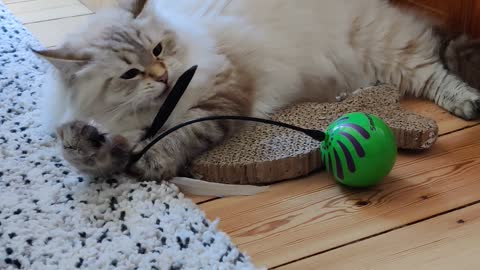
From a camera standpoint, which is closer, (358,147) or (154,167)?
(358,147)

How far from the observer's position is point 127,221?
4.06 ft

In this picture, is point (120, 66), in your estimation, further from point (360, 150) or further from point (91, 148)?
point (360, 150)

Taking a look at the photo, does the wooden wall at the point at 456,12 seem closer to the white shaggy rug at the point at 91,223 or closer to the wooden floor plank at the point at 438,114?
the wooden floor plank at the point at 438,114

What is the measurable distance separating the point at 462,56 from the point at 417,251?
80 centimetres

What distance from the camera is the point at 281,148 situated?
4.63ft

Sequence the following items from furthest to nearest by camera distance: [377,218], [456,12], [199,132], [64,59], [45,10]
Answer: [45,10], [456,12], [199,132], [64,59], [377,218]

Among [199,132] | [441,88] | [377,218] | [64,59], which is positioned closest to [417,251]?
[377,218]

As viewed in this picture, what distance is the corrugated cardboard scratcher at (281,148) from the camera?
4.53 ft

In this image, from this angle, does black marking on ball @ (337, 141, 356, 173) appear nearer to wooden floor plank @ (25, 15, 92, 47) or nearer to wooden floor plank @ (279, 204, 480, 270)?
wooden floor plank @ (279, 204, 480, 270)

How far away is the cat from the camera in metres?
1.36

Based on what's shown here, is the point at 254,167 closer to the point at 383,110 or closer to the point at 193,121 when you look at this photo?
the point at 193,121

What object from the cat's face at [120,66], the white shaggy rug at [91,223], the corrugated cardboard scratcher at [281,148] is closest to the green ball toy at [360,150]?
the corrugated cardboard scratcher at [281,148]

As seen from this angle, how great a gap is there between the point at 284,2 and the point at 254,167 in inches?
25.6

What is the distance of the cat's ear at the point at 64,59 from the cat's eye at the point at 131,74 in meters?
0.09
